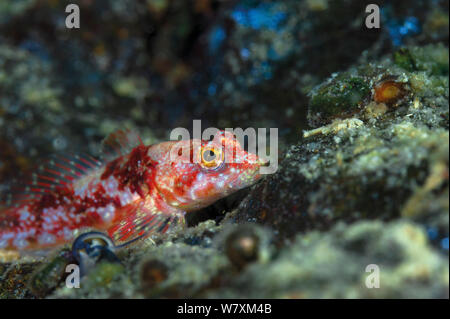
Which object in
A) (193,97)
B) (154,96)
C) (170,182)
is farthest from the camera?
(154,96)

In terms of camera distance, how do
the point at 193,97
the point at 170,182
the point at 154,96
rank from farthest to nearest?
1. the point at 154,96
2. the point at 193,97
3. the point at 170,182

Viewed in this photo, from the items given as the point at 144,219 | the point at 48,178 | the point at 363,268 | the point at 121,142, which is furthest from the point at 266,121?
the point at 363,268

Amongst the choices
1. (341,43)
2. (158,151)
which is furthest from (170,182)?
(341,43)

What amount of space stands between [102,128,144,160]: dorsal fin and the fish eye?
1.03 metres

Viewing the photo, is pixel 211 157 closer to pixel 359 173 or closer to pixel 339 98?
pixel 339 98

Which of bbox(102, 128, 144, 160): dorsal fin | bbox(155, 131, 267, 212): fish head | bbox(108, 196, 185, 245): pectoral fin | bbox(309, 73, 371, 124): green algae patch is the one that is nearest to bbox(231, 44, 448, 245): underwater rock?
bbox(309, 73, 371, 124): green algae patch

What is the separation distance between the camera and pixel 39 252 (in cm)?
358

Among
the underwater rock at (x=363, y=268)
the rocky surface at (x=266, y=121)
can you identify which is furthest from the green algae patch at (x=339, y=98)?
the underwater rock at (x=363, y=268)

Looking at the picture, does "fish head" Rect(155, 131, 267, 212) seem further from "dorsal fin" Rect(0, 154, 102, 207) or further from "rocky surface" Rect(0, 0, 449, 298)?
"dorsal fin" Rect(0, 154, 102, 207)

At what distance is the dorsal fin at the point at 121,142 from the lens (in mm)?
3719

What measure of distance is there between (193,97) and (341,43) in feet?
8.18

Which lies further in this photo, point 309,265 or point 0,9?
point 0,9

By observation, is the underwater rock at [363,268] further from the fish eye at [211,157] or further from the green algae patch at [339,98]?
the fish eye at [211,157]

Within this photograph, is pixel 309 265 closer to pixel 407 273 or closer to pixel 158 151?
pixel 407 273
